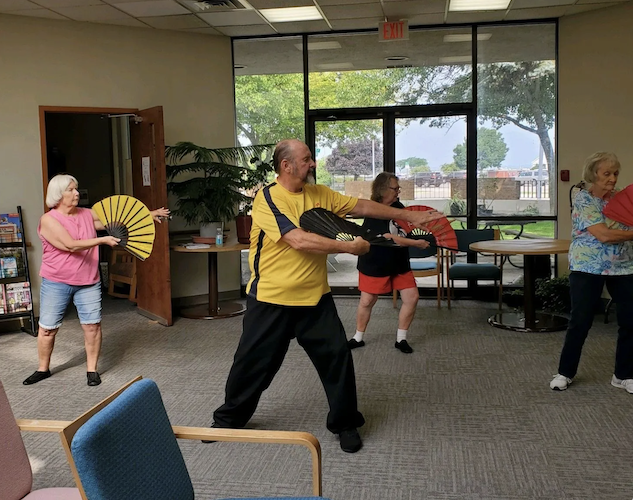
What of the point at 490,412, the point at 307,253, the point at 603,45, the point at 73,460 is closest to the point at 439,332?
the point at 490,412

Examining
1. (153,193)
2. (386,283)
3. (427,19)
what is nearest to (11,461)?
(386,283)

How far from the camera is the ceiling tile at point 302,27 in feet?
22.3

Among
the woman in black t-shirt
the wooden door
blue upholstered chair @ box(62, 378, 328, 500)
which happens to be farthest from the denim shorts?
blue upholstered chair @ box(62, 378, 328, 500)

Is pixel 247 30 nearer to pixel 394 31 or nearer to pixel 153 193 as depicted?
pixel 394 31

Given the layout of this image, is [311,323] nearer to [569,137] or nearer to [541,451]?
[541,451]

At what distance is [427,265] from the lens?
6.62 m

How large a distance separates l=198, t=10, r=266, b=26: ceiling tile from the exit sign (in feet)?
4.19

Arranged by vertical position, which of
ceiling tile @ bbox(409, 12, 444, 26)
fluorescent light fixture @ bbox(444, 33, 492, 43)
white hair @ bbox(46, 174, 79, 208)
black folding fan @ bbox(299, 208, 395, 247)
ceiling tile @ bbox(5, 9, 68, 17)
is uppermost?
ceiling tile @ bbox(409, 12, 444, 26)

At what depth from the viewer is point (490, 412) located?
3701 mm

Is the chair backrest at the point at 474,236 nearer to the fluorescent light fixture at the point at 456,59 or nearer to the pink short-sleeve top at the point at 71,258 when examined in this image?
the fluorescent light fixture at the point at 456,59

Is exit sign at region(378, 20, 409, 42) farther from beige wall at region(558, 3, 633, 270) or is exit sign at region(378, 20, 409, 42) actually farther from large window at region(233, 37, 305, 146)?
beige wall at region(558, 3, 633, 270)

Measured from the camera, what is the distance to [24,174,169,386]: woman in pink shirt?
4.17m

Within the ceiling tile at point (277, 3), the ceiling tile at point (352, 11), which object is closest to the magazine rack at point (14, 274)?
the ceiling tile at point (277, 3)

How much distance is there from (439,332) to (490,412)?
1984 millimetres
